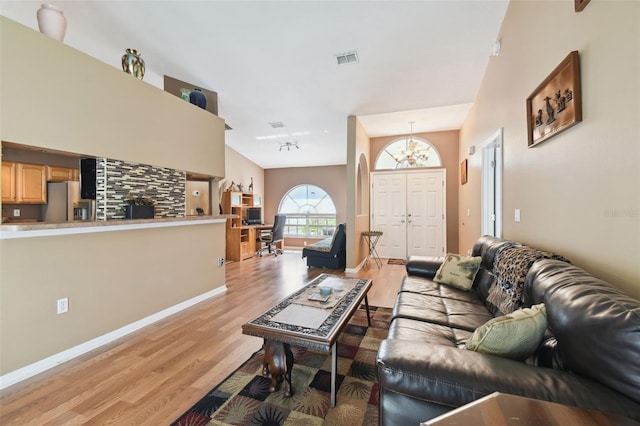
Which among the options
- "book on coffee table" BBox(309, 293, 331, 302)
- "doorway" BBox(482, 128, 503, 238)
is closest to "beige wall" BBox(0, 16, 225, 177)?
"book on coffee table" BBox(309, 293, 331, 302)

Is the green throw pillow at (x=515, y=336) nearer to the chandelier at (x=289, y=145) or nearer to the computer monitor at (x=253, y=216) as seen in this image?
the chandelier at (x=289, y=145)

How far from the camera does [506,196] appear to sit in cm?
289

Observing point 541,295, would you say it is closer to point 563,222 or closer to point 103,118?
point 563,222

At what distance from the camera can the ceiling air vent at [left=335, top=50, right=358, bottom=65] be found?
131 inches

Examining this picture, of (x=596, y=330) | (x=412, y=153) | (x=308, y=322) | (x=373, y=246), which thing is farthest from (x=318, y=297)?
(x=412, y=153)

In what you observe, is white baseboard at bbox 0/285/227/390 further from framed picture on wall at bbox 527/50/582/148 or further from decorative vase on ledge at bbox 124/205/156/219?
framed picture on wall at bbox 527/50/582/148

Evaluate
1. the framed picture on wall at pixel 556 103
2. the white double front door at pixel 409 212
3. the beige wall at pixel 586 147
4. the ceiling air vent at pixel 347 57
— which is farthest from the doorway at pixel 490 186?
the white double front door at pixel 409 212

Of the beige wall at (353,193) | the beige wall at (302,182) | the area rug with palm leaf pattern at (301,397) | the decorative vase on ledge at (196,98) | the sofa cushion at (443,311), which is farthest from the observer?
the beige wall at (302,182)

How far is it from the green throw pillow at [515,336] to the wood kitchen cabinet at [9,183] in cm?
588

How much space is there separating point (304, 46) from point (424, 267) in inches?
115

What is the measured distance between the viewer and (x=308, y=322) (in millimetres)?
1744

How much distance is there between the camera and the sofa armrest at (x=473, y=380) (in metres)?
0.82

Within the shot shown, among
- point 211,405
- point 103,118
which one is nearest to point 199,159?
point 103,118

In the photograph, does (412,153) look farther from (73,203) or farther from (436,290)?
(73,203)
